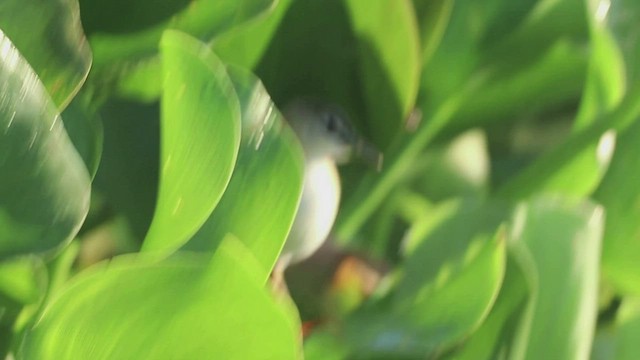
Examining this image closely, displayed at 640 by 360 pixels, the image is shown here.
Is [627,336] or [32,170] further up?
[32,170]

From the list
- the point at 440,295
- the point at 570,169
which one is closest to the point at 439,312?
the point at 440,295

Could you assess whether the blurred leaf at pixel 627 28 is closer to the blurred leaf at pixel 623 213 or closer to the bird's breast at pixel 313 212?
the blurred leaf at pixel 623 213

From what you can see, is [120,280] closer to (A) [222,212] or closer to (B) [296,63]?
(A) [222,212]

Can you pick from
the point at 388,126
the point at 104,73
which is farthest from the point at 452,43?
the point at 104,73

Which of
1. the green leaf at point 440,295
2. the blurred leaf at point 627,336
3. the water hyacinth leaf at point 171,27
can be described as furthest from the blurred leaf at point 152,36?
the blurred leaf at point 627,336

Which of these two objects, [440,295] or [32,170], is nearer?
[32,170]

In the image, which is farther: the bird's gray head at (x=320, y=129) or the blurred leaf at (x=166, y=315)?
the bird's gray head at (x=320, y=129)

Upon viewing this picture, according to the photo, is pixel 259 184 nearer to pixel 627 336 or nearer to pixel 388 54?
pixel 388 54

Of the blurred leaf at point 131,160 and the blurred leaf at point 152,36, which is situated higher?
the blurred leaf at point 152,36
